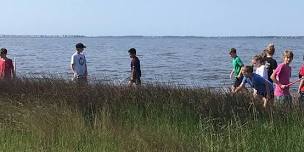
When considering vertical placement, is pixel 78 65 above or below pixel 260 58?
below

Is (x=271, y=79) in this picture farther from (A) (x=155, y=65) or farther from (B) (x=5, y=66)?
(A) (x=155, y=65)

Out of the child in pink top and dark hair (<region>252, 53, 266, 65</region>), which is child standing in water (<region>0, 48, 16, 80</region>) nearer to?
dark hair (<region>252, 53, 266, 65</region>)

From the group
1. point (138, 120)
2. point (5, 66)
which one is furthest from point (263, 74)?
point (5, 66)

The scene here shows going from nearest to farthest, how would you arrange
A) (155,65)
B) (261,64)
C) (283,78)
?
(283,78), (261,64), (155,65)

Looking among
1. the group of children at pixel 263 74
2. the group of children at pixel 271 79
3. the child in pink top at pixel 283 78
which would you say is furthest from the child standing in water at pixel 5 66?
the child in pink top at pixel 283 78

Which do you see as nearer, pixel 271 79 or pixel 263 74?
pixel 271 79

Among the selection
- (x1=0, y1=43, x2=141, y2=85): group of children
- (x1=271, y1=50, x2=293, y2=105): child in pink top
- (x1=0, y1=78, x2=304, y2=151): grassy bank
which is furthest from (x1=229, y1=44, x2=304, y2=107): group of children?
(x1=0, y1=43, x2=141, y2=85): group of children

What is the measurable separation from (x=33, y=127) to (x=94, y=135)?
3.10 feet

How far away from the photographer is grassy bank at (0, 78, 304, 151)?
657cm

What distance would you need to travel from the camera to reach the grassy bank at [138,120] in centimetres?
657

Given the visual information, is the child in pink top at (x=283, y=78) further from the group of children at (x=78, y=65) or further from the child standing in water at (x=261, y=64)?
the group of children at (x=78, y=65)

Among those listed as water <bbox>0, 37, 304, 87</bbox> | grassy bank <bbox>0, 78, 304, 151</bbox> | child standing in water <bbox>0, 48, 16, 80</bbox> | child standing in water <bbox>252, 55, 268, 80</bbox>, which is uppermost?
child standing in water <bbox>252, 55, 268, 80</bbox>

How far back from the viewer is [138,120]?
789 cm

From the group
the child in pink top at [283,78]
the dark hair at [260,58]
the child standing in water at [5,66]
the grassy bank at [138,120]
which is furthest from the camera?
the child standing in water at [5,66]
